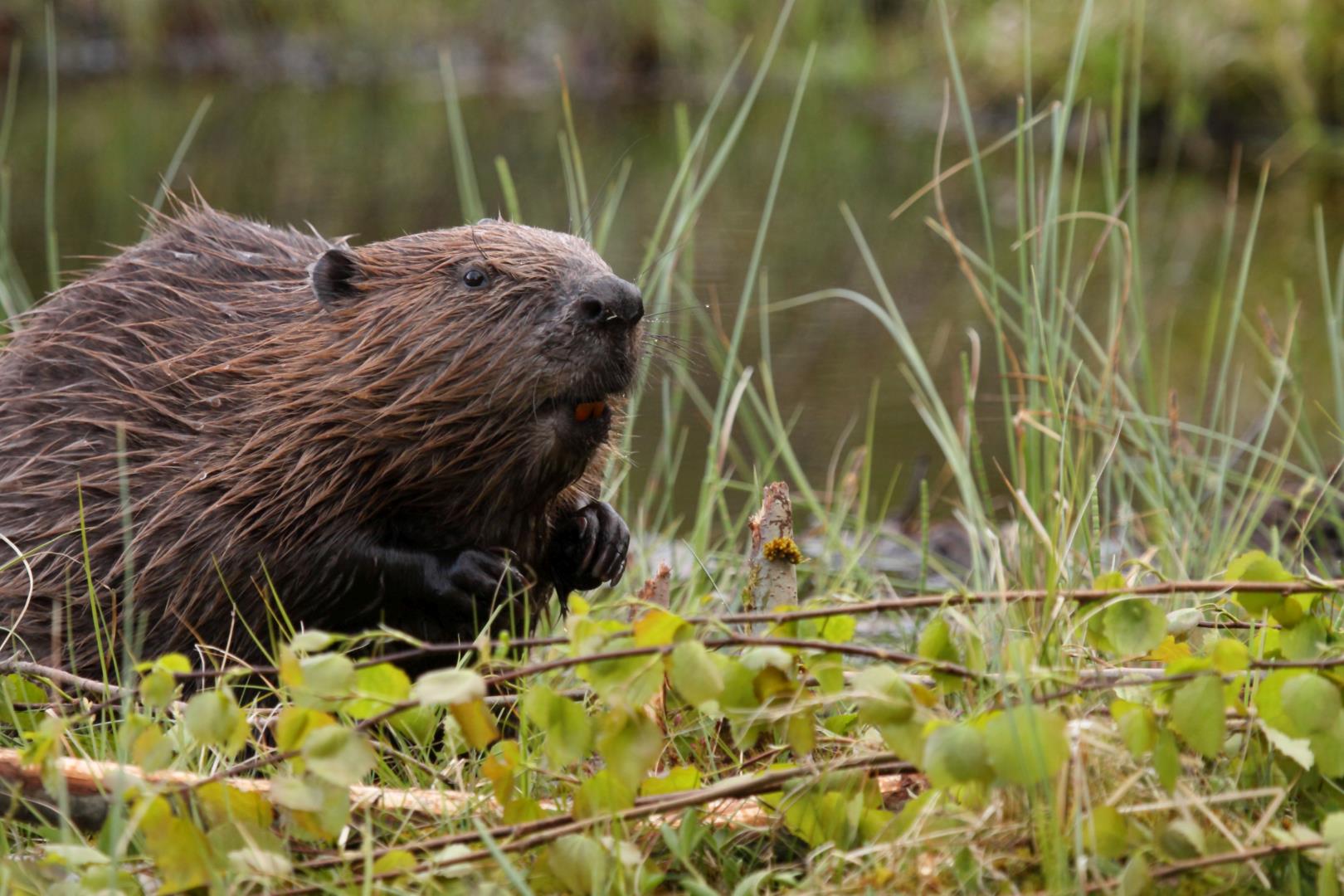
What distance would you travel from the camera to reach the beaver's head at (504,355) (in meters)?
2.21

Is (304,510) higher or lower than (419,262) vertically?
lower

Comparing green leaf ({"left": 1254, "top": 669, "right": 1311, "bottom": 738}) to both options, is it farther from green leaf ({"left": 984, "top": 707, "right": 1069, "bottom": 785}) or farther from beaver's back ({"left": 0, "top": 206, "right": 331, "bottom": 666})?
beaver's back ({"left": 0, "top": 206, "right": 331, "bottom": 666})

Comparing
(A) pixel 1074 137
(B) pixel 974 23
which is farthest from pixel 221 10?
(A) pixel 1074 137

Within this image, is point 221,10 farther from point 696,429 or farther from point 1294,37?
point 696,429

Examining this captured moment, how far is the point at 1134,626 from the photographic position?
169 centimetres

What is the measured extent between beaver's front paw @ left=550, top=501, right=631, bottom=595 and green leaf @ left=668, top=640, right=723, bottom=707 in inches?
39.0

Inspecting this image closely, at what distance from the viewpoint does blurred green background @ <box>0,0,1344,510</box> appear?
7246 mm

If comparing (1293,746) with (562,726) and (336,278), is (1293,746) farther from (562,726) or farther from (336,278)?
(336,278)

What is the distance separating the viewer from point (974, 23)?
13.2m

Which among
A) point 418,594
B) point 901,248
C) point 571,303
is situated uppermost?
point 571,303

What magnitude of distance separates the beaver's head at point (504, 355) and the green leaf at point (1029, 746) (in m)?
0.90

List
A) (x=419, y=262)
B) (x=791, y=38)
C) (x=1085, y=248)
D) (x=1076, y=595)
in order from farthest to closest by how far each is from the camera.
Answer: (x=791, y=38) → (x=1085, y=248) → (x=419, y=262) → (x=1076, y=595)

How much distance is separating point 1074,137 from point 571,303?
9949mm

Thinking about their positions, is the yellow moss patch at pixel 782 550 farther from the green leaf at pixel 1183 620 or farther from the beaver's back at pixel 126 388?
the beaver's back at pixel 126 388
